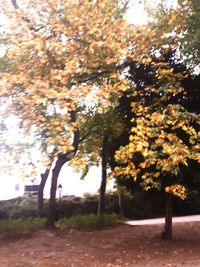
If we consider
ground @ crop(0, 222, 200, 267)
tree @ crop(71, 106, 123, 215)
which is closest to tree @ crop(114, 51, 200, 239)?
ground @ crop(0, 222, 200, 267)

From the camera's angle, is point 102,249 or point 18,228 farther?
point 18,228

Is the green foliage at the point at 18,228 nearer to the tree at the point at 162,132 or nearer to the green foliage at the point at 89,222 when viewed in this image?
the green foliage at the point at 89,222

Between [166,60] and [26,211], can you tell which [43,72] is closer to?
[166,60]

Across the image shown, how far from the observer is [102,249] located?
11031 millimetres

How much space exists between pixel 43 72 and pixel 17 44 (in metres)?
0.96

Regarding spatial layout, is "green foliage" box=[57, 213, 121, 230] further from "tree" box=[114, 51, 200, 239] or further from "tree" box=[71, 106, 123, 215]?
"tree" box=[114, 51, 200, 239]

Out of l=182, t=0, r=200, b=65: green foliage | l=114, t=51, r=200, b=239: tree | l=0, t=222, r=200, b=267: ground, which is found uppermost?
l=182, t=0, r=200, b=65: green foliage

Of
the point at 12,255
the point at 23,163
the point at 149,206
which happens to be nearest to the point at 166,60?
the point at 23,163

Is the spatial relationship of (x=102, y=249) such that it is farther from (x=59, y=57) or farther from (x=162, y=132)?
(x=59, y=57)

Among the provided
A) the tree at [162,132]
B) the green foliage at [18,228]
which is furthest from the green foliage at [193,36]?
the green foliage at [18,228]

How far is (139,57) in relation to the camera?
10.5 m

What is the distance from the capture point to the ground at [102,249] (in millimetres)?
9414

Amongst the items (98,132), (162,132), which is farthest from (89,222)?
(162,132)

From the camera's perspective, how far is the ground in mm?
9414
